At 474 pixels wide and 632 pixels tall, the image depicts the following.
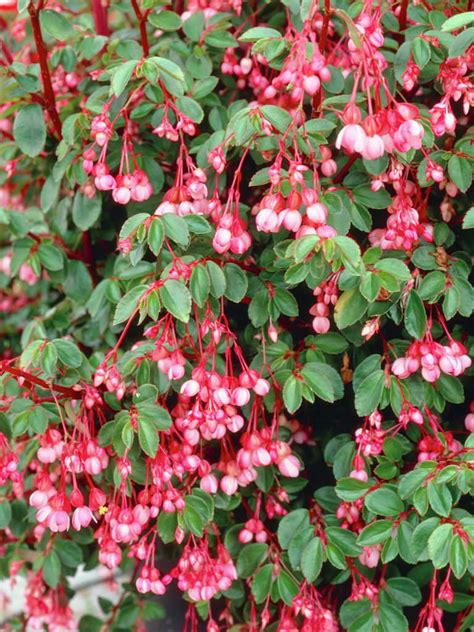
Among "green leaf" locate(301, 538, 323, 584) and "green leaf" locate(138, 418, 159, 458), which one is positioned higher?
"green leaf" locate(138, 418, 159, 458)

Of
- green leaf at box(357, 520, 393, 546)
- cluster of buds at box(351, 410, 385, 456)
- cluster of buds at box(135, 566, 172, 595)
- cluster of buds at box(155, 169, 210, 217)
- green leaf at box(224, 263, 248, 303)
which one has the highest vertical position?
cluster of buds at box(155, 169, 210, 217)

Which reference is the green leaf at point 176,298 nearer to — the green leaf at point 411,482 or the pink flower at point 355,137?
the pink flower at point 355,137

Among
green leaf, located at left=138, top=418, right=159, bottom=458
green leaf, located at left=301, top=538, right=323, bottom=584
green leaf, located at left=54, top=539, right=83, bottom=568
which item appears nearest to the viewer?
green leaf, located at left=138, top=418, right=159, bottom=458

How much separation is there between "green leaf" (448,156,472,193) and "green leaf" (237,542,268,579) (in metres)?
0.56

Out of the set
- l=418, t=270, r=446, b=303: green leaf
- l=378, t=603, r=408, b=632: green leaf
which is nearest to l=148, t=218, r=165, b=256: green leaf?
l=418, t=270, r=446, b=303: green leaf

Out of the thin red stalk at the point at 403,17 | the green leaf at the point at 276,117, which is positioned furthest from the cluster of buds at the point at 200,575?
the thin red stalk at the point at 403,17

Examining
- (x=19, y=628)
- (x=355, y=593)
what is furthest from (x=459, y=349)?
(x=19, y=628)

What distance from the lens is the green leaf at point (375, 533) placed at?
91 cm

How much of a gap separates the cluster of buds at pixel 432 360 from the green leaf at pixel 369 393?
0.02m

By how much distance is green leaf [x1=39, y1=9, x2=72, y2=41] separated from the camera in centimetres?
104

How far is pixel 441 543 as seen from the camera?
82 cm

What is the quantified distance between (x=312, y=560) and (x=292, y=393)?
0.74 ft

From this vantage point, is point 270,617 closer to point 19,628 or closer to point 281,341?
point 281,341

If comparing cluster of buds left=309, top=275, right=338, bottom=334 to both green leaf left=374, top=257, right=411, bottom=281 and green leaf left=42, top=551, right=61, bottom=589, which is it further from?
green leaf left=42, top=551, right=61, bottom=589
